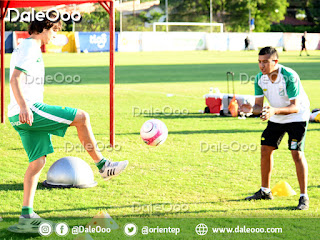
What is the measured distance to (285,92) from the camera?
6.45 meters

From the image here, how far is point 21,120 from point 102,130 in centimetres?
680

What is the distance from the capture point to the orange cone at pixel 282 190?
6984 millimetres

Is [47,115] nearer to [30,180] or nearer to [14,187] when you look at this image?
[30,180]

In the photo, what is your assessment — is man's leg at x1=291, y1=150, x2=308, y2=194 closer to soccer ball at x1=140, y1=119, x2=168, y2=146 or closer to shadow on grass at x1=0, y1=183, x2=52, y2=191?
soccer ball at x1=140, y1=119, x2=168, y2=146

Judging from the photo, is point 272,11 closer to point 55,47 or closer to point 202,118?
Result: point 55,47

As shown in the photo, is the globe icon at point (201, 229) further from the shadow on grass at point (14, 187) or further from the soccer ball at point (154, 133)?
the shadow on grass at point (14, 187)

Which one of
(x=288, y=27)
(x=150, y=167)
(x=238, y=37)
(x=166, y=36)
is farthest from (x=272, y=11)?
(x=150, y=167)

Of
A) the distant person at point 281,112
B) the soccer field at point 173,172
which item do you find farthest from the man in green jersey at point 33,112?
the distant person at point 281,112

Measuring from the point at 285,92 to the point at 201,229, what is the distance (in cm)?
197

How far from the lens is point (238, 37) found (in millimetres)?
71500

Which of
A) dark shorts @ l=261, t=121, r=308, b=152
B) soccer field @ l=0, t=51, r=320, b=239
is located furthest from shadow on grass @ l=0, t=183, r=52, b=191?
dark shorts @ l=261, t=121, r=308, b=152

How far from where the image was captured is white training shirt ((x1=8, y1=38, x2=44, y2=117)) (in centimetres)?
539

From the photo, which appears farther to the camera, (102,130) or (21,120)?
(102,130)

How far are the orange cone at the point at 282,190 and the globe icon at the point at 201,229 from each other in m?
1.61
